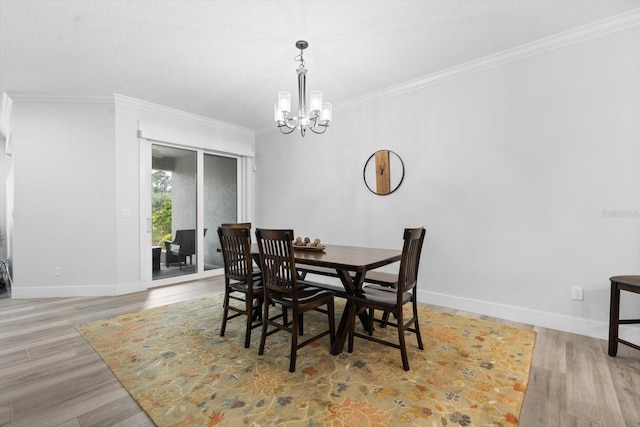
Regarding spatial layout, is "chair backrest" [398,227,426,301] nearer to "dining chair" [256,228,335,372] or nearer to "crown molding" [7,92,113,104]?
"dining chair" [256,228,335,372]

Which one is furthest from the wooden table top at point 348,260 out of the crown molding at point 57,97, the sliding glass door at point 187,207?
the crown molding at point 57,97

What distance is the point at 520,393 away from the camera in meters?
1.81

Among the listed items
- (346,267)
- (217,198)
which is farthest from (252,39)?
(217,198)

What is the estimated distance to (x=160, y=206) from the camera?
4594 mm

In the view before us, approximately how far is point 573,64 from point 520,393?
2735mm

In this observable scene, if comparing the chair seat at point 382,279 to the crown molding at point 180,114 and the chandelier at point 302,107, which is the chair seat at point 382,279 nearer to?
the chandelier at point 302,107

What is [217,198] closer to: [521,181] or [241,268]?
[241,268]

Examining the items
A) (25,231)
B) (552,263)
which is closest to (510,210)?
(552,263)

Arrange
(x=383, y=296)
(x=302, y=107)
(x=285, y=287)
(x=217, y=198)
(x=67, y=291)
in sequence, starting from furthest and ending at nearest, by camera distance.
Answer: (x=217, y=198)
(x=67, y=291)
(x=302, y=107)
(x=383, y=296)
(x=285, y=287)

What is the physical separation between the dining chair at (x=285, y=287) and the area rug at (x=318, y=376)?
8.7 inches

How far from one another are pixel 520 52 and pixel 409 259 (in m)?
2.34

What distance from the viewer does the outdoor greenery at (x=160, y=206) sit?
4535mm

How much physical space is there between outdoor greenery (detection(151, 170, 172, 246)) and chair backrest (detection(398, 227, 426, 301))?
12.5 ft

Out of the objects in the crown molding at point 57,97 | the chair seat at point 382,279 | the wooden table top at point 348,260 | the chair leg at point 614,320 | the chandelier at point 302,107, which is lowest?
the chair leg at point 614,320
